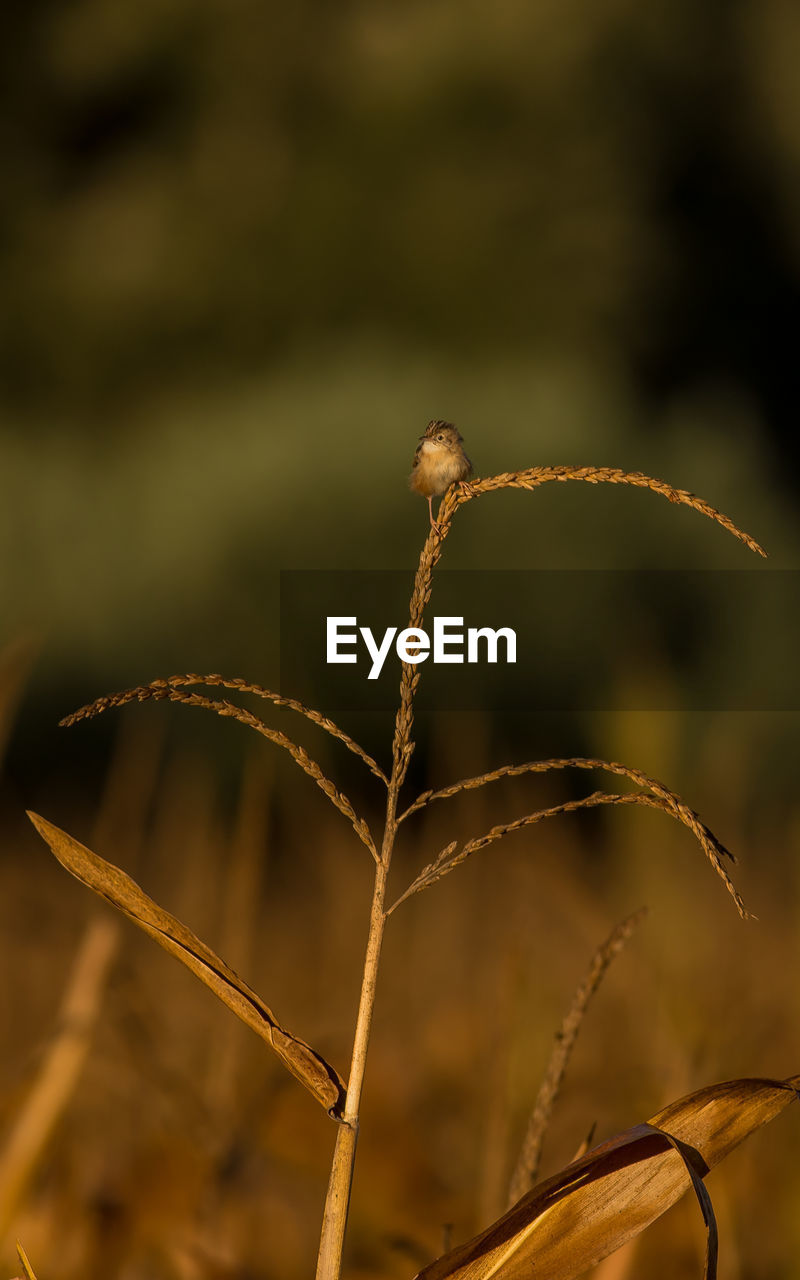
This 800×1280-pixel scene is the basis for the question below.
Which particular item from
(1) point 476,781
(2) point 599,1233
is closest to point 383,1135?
(2) point 599,1233

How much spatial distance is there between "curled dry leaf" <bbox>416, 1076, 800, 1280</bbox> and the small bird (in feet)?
2.11

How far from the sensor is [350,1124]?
499 millimetres

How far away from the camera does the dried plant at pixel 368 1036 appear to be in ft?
1.65

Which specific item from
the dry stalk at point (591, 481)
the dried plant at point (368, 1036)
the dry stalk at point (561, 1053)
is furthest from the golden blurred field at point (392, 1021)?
the dry stalk at point (591, 481)

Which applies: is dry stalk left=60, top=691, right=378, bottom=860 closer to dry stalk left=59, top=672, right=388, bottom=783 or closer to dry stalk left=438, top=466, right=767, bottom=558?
dry stalk left=59, top=672, right=388, bottom=783

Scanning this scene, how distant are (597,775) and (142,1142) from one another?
10.4 ft

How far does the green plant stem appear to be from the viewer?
0.49m

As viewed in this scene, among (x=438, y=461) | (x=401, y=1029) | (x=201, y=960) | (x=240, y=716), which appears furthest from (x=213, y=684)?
(x=401, y=1029)

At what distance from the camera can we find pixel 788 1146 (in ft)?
5.61

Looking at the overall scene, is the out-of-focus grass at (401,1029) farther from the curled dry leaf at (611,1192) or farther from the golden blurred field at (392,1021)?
the curled dry leaf at (611,1192)

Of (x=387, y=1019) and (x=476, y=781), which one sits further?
(x=387, y=1019)

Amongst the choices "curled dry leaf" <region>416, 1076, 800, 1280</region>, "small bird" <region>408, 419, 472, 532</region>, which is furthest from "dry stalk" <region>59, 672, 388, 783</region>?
"small bird" <region>408, 419, 472, 532</region>

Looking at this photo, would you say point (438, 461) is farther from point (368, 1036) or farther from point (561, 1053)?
point (368, 1036)

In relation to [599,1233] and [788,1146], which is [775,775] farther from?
[599,1233]
